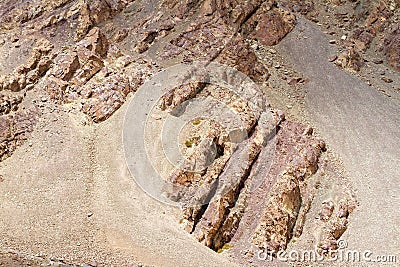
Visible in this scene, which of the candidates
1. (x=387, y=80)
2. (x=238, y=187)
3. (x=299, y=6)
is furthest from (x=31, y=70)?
(x=387, y=80)

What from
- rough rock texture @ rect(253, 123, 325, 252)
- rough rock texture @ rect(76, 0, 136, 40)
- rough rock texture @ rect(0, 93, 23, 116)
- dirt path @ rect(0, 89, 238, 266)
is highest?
rough rock texture @ rect(76, 0, 136, 40)

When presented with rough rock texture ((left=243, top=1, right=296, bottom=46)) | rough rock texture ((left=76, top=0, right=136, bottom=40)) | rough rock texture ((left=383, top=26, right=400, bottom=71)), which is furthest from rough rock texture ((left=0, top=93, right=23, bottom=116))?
rough rock texture ((left=383, top=26, right=400, bottom=71))

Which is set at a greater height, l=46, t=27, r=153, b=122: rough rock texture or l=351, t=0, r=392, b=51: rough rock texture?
l=46, t=27, r=153, b=122: rough rock texture

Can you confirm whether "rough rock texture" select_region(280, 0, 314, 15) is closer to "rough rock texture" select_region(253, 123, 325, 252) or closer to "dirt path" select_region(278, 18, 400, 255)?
"dirt path" select_region(278, 18, 400, 255)

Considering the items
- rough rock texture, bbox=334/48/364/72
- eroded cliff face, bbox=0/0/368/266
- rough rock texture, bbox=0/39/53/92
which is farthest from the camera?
rough rock texture, bbox=334/48/364/72

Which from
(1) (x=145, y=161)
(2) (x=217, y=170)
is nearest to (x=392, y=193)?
(2) (x=217, y=170)

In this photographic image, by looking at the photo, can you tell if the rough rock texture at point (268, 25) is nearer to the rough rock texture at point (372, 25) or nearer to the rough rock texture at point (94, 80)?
the rough rock texture at point (372, 25)

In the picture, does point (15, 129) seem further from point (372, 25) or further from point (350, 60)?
point (372, 25)
